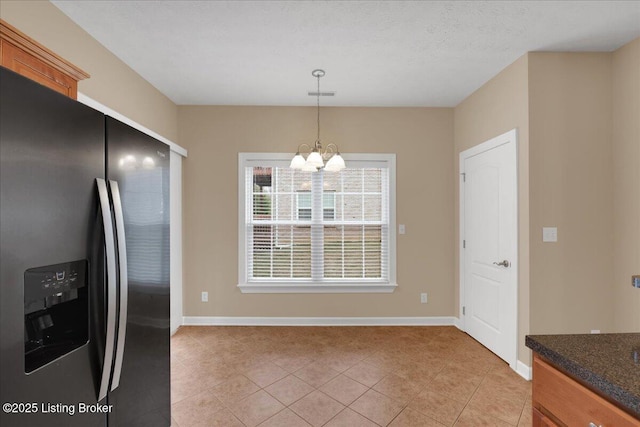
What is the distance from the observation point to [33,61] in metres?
1.17

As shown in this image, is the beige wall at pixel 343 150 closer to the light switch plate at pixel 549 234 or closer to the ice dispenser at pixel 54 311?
the light switch plate at pixel 549 234

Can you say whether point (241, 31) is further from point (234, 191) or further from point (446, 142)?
point (446, 142)

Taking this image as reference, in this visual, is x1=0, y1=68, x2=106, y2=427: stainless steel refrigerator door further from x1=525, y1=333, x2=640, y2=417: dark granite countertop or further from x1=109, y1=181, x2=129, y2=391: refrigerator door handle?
x1=525, y1=333, x2=640, y2=417: dark granite countertop

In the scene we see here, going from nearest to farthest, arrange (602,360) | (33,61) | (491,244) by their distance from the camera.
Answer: (602,360)
(33,61)
(491,244)

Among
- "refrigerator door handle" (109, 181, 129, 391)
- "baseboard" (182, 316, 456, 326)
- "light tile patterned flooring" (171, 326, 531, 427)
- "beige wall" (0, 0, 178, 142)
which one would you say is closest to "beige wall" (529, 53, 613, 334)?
"light tile patterned flooring" (171, 326, 531, 427)

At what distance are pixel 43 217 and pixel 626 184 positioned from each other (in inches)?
145

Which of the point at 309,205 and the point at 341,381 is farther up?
the point at 309,205

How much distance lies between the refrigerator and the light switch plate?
2.90 m

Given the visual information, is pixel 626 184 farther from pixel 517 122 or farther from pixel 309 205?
pixel 309 205

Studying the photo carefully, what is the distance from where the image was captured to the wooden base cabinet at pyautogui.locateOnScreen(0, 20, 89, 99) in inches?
42.2

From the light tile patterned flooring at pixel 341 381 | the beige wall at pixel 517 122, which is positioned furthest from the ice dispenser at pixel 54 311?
the beige wall at pixel 517 122

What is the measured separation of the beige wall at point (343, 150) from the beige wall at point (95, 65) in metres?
0.60

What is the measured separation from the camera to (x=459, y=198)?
363cm

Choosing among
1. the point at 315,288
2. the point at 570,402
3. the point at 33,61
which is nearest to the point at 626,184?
the point at 570,402
